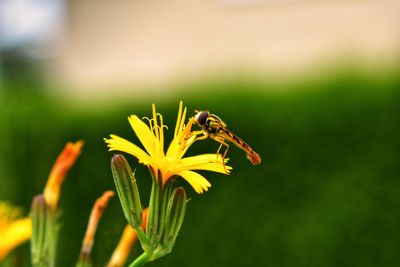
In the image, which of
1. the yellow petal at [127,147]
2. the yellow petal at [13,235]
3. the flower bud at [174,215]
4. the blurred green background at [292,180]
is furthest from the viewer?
the blurred green background at [292,180]

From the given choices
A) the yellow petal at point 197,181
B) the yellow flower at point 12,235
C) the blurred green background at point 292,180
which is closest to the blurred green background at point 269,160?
the blurred green background at point 292,180

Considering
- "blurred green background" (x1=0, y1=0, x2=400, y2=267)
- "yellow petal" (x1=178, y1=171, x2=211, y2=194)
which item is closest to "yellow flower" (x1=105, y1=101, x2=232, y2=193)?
"yellow petal" (x1=178, y1=171, x2=211, y2=194)

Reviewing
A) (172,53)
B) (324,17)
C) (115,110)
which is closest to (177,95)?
(115,110)

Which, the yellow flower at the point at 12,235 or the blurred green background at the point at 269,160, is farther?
the blurred green background at the point at 269,160

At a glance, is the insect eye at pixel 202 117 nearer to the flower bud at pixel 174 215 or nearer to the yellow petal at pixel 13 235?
the flower bud at pixel 174 215

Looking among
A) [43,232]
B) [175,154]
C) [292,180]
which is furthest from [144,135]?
[292,180]

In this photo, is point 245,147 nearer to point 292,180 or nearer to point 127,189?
point 127,189
